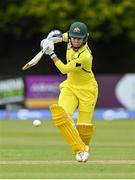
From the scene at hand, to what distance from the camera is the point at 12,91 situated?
65.5ft

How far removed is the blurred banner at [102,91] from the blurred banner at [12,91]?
0.16 metres

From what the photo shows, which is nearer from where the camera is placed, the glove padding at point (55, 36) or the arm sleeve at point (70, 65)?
the arm sleeve at point (70, 65)

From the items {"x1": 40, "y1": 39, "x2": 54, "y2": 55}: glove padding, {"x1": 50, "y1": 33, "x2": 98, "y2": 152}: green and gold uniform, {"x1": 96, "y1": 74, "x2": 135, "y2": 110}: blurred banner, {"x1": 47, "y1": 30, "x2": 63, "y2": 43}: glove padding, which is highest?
{"x1": 47, "y1": 30, "x2": 63, "y2": 43}: glove padding

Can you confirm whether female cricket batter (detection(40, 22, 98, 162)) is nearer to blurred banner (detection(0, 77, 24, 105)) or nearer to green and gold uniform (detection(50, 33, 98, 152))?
green and gold uniform (detection(50, 33, 98, 152))

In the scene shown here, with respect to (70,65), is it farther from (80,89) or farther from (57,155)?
(57,155)

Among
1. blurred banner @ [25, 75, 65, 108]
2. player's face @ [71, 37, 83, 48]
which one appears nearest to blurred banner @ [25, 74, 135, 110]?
blurred banner @ [25, 75, 65, 108]

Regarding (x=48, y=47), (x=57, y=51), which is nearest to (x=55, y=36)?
(x=48, y=47)

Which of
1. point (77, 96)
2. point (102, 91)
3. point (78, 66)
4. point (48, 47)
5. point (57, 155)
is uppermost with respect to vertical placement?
point (48, 47)

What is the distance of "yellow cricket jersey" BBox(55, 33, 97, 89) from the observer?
8.74m

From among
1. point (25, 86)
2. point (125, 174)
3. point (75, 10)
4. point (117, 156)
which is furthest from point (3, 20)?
point (125, 174)

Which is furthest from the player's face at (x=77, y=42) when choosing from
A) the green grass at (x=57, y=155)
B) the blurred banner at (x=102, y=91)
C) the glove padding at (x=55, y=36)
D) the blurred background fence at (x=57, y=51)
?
the blurred banner at (x=102, y=91)

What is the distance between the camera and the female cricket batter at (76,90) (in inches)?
344

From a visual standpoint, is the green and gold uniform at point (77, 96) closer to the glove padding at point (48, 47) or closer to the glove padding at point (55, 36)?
the glove padding at point (55, 36)

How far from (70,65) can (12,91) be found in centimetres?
1132
